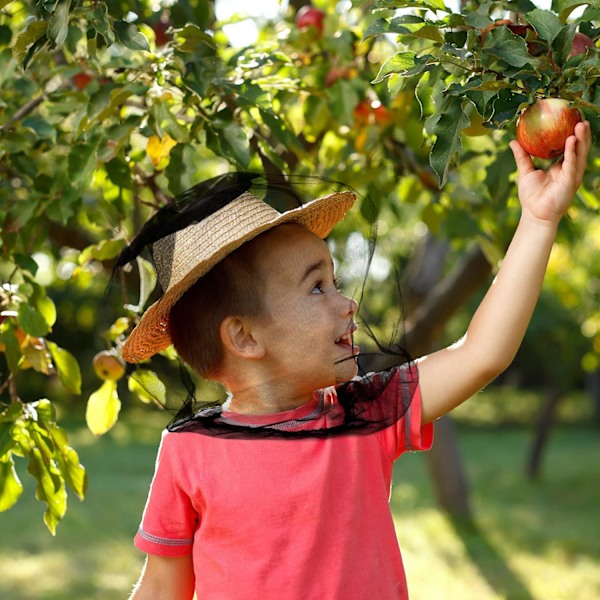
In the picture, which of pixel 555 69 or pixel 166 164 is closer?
pixel 555 69

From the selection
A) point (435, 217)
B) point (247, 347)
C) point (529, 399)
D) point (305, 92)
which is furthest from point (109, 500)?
point (529, 399)

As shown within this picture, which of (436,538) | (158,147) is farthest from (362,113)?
(436,538)

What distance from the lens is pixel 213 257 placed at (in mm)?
1527

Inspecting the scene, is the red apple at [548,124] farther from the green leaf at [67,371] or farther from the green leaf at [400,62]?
the green leaf at [67,371]

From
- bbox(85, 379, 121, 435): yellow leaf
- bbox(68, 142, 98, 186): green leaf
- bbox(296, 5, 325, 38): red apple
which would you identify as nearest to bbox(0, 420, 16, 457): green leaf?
bbox(85, 379, 121, 435): yellow leaf

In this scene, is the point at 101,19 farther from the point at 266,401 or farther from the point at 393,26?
the point at 266,401

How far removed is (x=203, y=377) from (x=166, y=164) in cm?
62

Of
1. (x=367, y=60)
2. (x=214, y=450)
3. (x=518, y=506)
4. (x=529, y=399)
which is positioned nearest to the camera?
(x=214, y=450)

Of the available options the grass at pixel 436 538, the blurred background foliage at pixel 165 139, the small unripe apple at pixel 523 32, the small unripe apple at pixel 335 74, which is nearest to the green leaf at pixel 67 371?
the blurred background foliage at pixel 165 139

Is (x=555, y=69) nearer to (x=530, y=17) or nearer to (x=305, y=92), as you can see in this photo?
(x=530, y=17)

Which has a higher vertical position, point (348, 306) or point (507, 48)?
point (507, 48)

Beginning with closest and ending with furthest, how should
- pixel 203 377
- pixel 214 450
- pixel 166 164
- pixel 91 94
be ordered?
pixel 214 450 → pixel 203 377 → pixel 91 94 → pixel 166 164

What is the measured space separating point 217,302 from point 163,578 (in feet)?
1.49

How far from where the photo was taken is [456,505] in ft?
23.4
